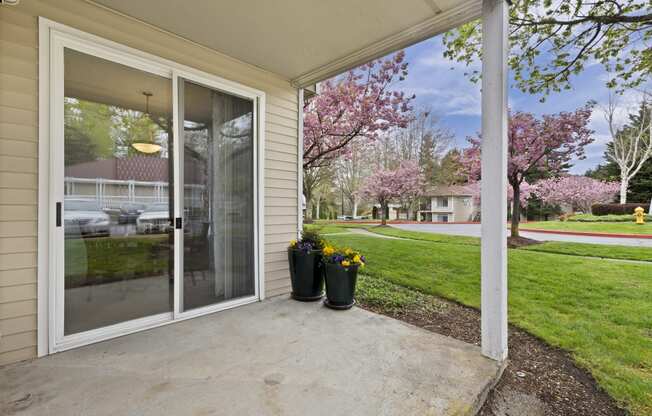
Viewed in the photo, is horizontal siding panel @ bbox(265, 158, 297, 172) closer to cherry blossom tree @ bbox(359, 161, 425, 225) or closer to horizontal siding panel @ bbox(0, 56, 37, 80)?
horizontal siding panel @ bbox(0, 56, 37, 80)

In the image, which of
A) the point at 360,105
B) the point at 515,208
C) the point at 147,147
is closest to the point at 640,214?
the point at 515,208

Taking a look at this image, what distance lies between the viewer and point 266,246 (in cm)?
332

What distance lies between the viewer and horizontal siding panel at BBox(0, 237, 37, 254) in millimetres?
1867

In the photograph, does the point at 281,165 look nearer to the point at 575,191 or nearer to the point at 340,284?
the point at 340,284

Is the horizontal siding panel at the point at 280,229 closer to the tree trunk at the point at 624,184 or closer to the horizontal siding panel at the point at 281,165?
the horizontal siding panel at the point at 281,165

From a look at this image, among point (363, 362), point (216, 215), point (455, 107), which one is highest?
point (455, 107)

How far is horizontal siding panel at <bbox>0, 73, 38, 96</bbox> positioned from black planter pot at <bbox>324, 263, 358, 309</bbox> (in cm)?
278

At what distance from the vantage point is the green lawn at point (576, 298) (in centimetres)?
207

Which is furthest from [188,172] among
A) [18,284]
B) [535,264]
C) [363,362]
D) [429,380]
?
[535,264]

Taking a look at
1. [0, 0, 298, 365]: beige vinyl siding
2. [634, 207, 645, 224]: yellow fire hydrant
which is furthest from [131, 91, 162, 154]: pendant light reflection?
[634, 207, 645, 224]: yellow fire hydrant

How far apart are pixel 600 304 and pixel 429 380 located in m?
3.04

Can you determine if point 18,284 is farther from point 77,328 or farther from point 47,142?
point 47,142

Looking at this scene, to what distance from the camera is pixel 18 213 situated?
6.28ft

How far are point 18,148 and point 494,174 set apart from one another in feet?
10.9
